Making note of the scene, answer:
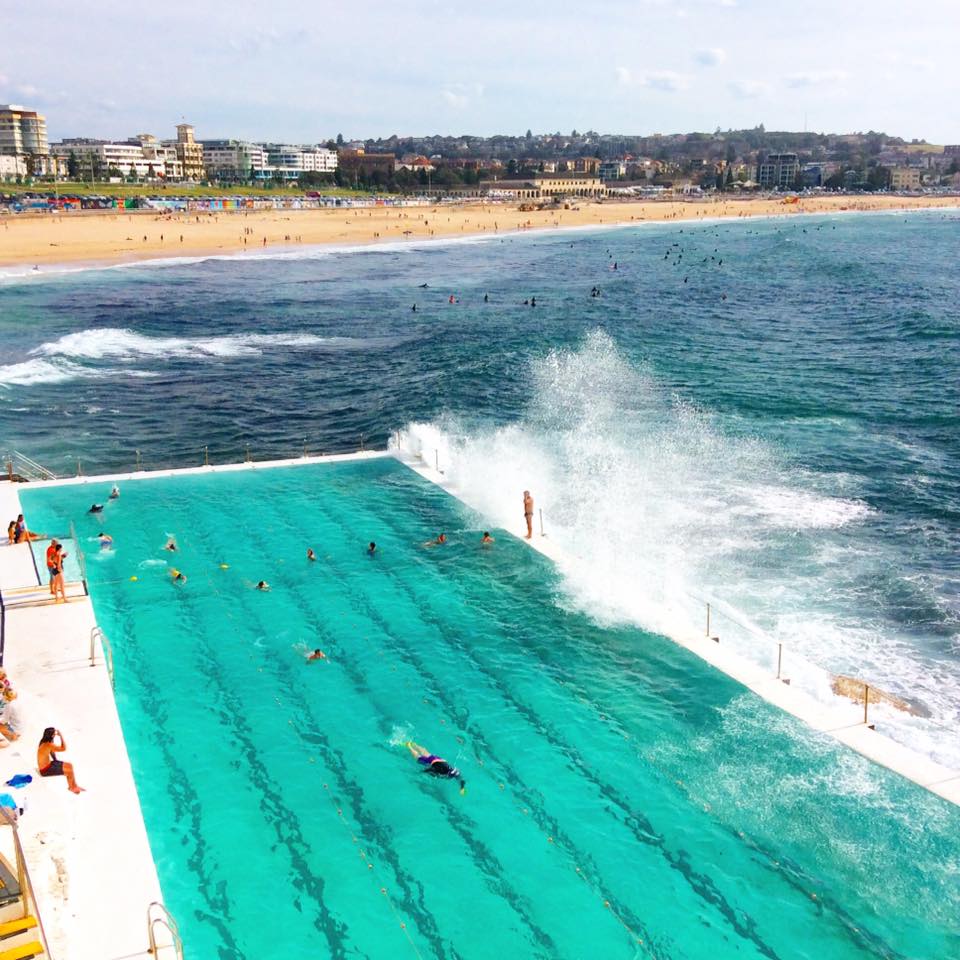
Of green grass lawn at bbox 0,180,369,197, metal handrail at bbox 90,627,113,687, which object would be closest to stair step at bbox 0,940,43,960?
metal handrail at bbox 90,627,113,687

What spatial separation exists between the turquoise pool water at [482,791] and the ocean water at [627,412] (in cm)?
246

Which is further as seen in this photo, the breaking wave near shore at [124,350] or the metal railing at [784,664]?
the breaking wave near shore at [124,350]

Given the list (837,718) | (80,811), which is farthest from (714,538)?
(80,811)

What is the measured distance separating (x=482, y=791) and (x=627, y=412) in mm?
26646

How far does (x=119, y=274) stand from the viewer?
281 ft

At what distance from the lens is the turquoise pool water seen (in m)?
11.8

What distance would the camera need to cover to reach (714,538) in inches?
973

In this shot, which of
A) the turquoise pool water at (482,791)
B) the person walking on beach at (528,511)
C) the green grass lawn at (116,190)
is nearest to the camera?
the turquoise pool water at (482,791)

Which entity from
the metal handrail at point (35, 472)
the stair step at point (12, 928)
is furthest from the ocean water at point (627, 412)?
the stair step at point (12, 928)

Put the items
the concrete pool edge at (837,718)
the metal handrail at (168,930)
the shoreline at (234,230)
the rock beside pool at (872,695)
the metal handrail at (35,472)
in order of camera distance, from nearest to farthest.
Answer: the metal handrail at (168,930)
the concrete pool edge at (837,718)
the rock beside pool at (872,695)
the metal handrail at (35,472)
the shoreline at (234,230)

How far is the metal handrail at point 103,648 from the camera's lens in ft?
55.4

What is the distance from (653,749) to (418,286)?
70.1 meters

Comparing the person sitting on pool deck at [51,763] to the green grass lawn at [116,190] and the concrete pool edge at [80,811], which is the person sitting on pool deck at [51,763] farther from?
the green grass lawn at [116,190]

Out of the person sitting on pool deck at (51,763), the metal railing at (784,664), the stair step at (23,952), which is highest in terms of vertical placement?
the stair step at (23,952)
